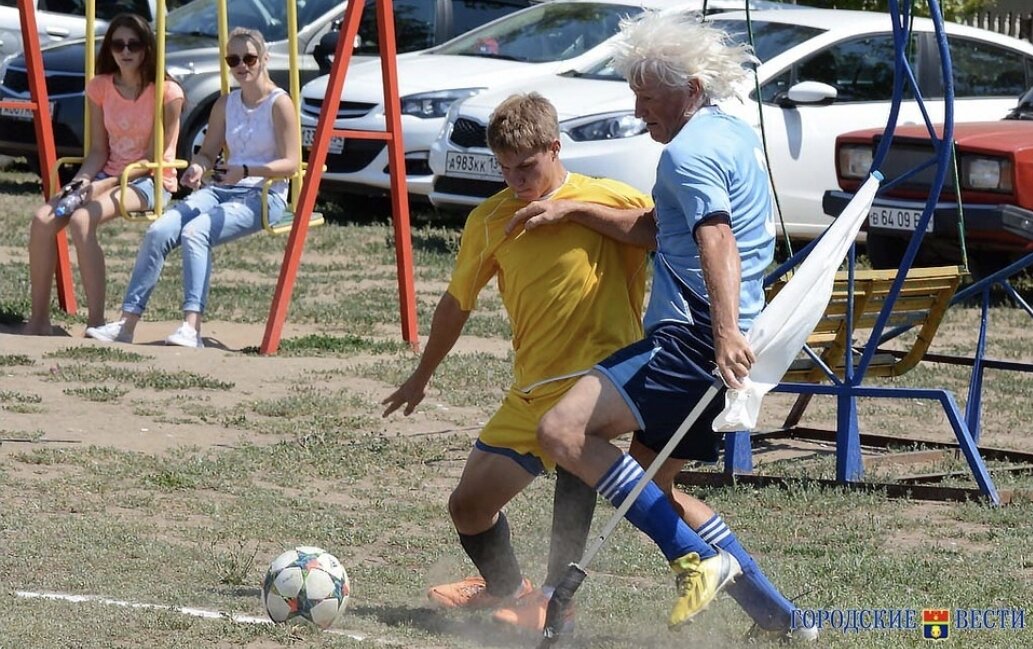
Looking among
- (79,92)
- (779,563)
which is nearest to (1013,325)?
(779,563)

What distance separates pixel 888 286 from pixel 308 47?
364 inches

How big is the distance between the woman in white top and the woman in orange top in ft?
0.77

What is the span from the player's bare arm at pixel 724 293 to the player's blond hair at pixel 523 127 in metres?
0.63

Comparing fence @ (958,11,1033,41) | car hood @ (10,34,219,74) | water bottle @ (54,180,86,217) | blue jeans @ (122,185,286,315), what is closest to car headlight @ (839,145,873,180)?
blue jeans @ (122,185,286,315)

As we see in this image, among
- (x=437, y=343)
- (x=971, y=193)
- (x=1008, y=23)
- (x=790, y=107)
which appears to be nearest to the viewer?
(x=437, y=343)

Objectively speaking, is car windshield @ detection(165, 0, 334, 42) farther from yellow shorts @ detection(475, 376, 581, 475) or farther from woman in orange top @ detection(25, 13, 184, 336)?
yellow shorts @ detection(475, 376, 581, 475)

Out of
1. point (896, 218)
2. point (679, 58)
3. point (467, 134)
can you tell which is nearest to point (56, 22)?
point (467, 134)

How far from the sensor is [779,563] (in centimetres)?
557

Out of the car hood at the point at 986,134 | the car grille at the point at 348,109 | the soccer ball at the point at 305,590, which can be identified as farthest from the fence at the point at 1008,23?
the soccer ball at the point at 305,590

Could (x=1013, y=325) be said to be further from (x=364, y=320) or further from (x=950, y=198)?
(x=364, y=320)

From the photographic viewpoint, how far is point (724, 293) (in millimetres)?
4195

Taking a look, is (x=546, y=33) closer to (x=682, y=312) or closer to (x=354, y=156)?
(x=354, y=156)

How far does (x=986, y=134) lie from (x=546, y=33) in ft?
15.1

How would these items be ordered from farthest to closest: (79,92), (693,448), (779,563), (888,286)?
(79,92), (888,286), (779,563), (693,448)
